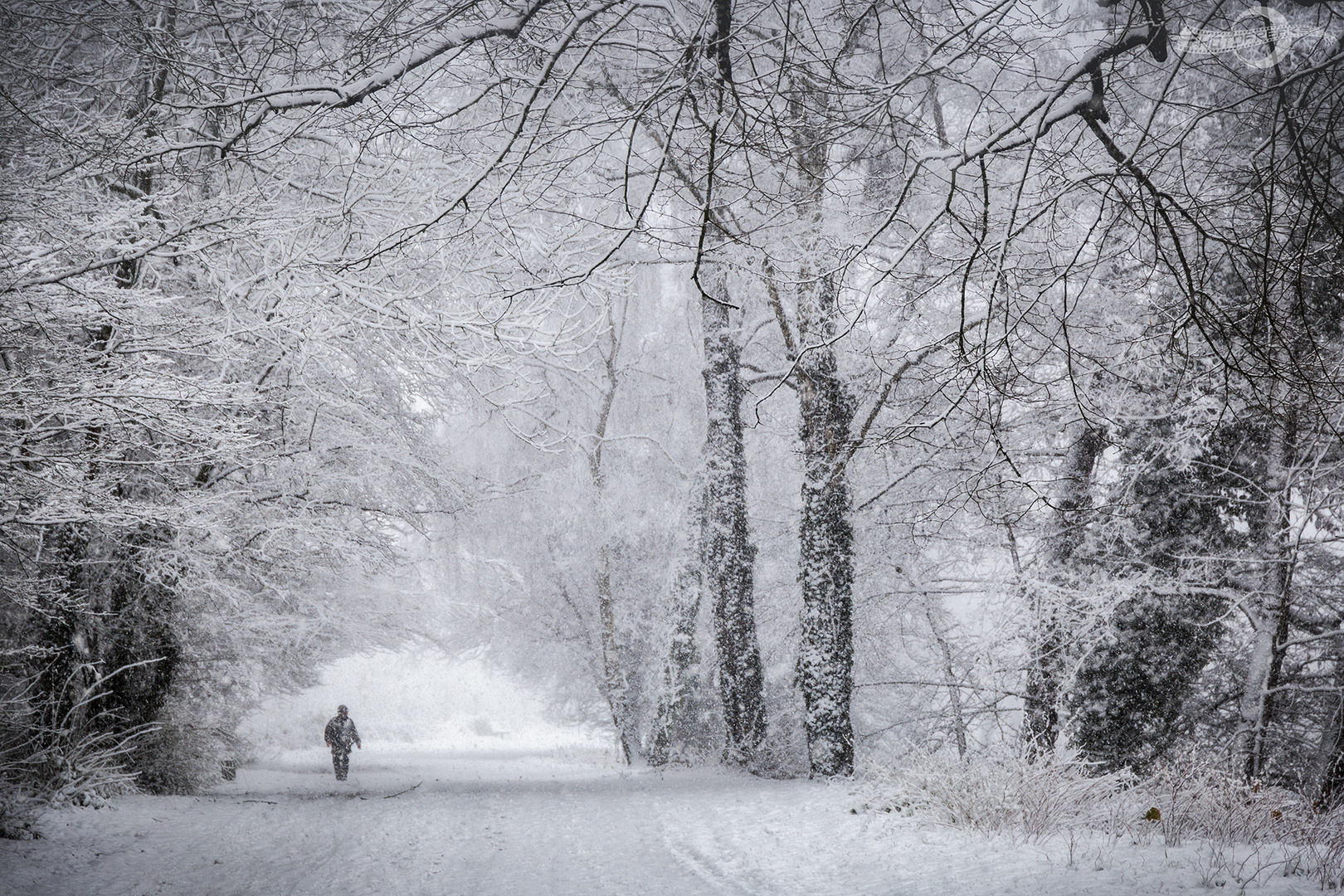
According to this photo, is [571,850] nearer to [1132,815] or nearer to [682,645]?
[1132,815]

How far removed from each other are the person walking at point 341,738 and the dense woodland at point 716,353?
1.24 meters

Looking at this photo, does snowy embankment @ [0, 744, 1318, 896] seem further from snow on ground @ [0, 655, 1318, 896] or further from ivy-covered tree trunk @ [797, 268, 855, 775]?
ivy-covered tree trunk @ [797, 268, 855, 775]

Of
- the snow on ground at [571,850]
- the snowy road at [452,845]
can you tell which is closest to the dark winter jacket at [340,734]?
the snow on ground at [571,850]

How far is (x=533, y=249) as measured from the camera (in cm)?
716

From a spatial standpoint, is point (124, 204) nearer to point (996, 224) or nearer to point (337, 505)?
point (337, 505)

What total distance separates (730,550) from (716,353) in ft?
9.18

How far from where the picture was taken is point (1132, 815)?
16.1 ft

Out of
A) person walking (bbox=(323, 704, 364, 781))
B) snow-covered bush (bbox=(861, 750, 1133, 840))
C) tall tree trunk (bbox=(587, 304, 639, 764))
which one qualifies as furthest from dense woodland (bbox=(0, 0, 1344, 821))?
snow-covered bush (bbox=(861, 750, 1133, 840))

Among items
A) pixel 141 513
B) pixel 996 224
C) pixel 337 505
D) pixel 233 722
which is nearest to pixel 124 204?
pixel 141 513

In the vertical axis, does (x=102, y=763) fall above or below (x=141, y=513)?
below

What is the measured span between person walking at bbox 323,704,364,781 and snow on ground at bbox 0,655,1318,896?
299 centimetres

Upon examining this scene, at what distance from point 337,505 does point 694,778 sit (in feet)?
18.7

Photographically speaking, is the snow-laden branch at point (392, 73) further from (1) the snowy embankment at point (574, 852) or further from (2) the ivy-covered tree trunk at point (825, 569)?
(2) the ivy-covered tree trunk at point (825, 569)

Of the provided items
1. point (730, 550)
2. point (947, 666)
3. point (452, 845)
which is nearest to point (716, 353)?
point (730, 550)
